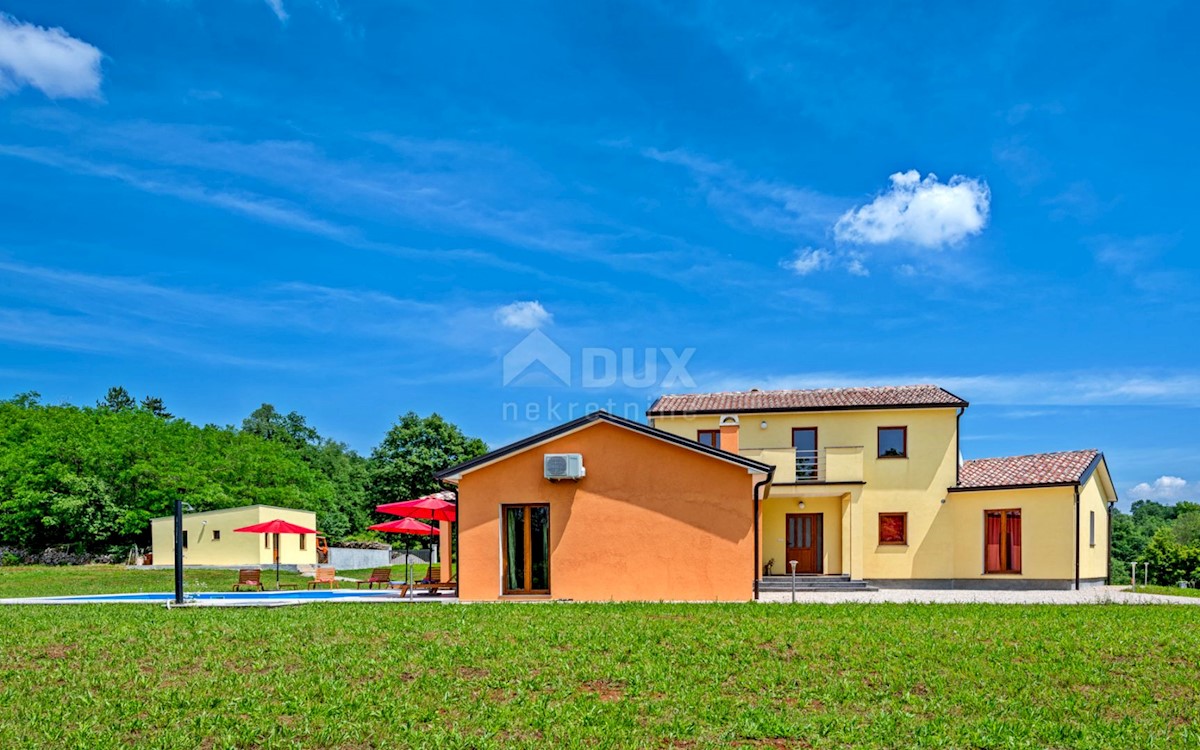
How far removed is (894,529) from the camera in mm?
25688

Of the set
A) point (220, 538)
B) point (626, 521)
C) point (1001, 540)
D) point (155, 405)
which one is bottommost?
point (220, 538)

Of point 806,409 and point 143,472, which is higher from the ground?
point 806,409

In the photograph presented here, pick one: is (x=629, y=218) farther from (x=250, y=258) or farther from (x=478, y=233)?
(x=250, y=258)

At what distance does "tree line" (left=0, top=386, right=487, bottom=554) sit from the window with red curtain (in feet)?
103

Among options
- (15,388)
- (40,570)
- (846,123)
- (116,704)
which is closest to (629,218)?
(846,123)

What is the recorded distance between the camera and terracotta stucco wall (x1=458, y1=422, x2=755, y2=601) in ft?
57.7

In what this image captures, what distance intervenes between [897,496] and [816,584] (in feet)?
13.6

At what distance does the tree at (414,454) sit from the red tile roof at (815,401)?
88.8ft

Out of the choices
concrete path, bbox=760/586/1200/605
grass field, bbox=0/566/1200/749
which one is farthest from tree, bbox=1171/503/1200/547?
grass field, bbox=0/566/1200/749

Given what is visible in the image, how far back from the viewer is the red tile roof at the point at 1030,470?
24297mm

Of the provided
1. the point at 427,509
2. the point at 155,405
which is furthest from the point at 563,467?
the point at 155,405

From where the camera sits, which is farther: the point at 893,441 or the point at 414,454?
the point at 414,454

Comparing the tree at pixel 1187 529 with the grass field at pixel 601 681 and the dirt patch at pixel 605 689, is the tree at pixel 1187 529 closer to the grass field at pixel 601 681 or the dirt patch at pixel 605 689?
the grass field at pixel 601 681

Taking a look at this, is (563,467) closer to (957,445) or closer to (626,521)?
(626,521)
